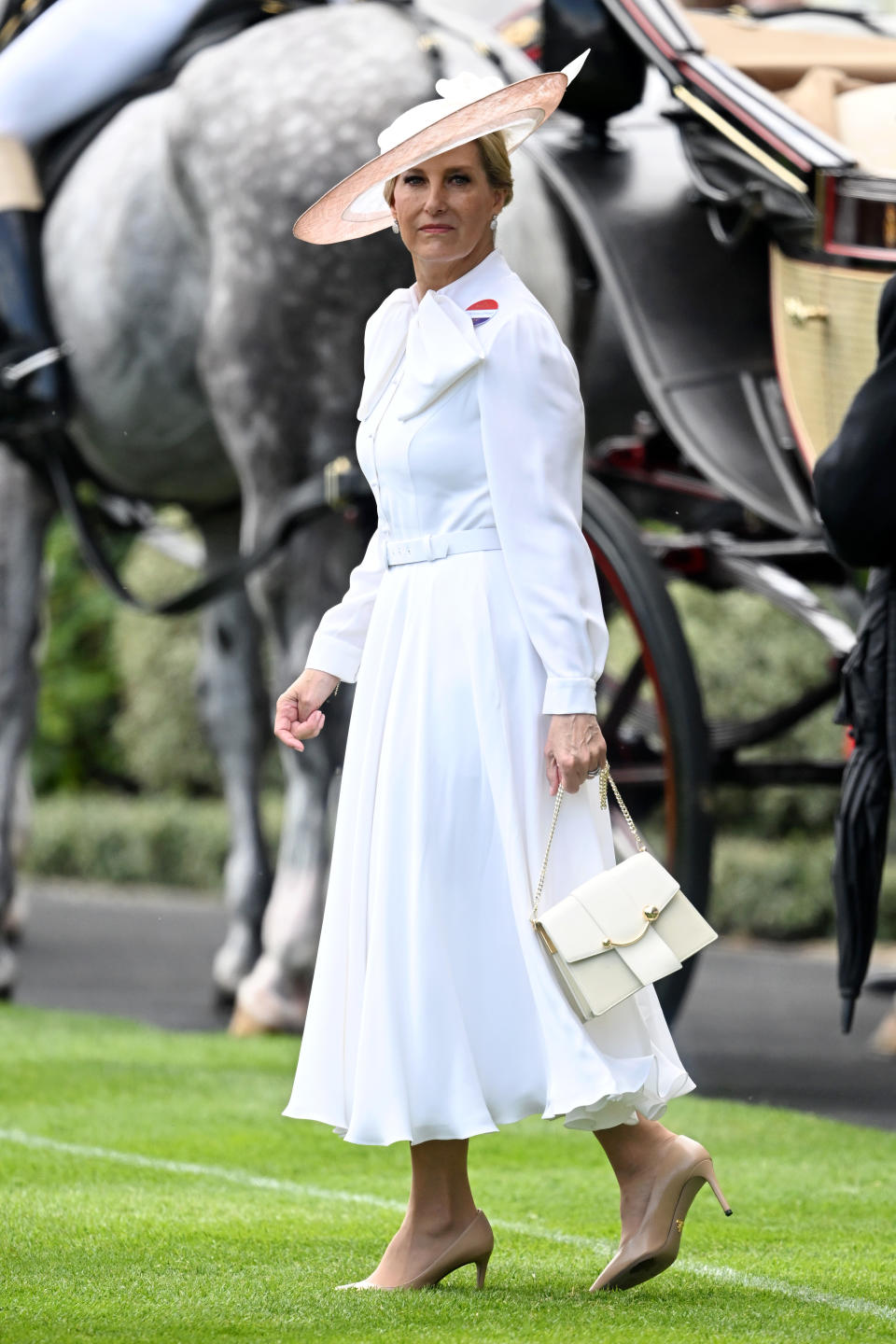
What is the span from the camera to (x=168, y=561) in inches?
631

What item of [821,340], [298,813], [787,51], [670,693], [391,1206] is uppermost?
[787,51]

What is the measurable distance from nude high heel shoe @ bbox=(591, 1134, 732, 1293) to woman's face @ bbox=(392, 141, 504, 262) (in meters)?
1.39

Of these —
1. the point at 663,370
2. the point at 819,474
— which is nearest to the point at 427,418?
the point at 819,474

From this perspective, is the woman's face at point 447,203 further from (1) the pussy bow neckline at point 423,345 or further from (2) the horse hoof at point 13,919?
(2) the horse hoof at point 13,919

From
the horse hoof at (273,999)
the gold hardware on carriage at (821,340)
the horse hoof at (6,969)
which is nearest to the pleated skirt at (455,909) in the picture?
the gold hardware on carriage at (821,340)

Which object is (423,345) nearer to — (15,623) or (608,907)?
(608,907)

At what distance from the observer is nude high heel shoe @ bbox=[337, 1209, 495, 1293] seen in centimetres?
339

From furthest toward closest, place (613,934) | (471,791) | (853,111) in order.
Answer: (853,111) → (471,791) → (613,934)

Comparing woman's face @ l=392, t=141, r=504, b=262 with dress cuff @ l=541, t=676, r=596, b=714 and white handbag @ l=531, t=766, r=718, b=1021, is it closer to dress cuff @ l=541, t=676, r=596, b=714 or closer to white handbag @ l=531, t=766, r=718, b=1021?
dress cuff @ l=541, t=676, r=596, b=714

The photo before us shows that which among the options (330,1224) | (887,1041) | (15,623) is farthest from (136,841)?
(330,1224)

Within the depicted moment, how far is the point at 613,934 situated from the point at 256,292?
3.43 meters

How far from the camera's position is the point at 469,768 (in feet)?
11.0

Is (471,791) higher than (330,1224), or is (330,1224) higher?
(471,791)

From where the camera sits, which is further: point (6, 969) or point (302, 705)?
point (6, 969)
